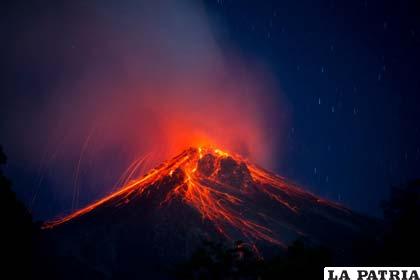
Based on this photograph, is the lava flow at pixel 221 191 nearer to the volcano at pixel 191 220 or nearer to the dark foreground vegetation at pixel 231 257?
the volcano at pixel 191 220

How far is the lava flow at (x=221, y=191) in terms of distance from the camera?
5184 cm

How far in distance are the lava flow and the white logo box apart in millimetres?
35258

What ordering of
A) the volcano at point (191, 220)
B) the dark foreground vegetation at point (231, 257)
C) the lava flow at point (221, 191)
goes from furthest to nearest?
the lava flow at point (221, 191) < the volcano at point (191, 220) < the dark foreground vegetation at point (231, 257)

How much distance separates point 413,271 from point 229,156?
63657mm

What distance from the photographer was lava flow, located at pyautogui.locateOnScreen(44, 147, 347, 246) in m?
51.8

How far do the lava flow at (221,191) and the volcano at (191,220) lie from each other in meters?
0.16

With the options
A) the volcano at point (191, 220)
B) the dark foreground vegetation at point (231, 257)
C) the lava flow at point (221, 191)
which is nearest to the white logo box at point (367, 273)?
the dark foreground vegetation at point (231, 257)

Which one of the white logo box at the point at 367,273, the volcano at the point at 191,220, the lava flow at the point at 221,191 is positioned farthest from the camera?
the lava flow at the point at 221,191

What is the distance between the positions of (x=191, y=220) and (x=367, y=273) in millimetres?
41316

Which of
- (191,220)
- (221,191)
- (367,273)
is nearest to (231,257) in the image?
(367,273)

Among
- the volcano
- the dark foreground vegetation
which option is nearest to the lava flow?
the volcano

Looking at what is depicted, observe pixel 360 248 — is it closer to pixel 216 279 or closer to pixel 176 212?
pixel 216 279

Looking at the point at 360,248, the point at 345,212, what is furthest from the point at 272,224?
the point at 360,248

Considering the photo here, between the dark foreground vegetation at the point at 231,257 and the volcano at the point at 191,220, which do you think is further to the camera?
the volcano at the point at 191,220
